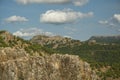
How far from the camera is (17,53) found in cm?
6712

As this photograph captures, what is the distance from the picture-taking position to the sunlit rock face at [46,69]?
189 ft

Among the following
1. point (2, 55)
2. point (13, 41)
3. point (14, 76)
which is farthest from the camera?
point (13, 41)

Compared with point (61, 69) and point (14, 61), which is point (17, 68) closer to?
point (14, 61)

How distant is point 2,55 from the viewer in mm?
66000

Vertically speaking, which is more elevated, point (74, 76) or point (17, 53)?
point (17, 53)

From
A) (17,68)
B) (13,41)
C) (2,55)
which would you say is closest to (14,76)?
(17,68)

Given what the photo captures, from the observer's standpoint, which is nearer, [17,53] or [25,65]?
[25,65]

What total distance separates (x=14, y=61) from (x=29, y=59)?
2.70 m

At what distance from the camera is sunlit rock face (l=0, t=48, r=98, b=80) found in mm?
57625

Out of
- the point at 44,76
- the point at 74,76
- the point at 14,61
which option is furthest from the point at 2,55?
the point at 74,76

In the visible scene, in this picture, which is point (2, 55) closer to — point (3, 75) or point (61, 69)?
point (3, 75)

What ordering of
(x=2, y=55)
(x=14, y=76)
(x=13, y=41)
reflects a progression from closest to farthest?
(x=14, y=76)
(x=2, y=55)
(x=13, y=41)

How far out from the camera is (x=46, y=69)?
2293 inches

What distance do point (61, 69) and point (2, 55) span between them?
14.1 metres
